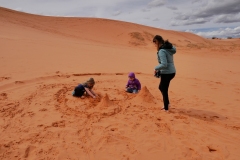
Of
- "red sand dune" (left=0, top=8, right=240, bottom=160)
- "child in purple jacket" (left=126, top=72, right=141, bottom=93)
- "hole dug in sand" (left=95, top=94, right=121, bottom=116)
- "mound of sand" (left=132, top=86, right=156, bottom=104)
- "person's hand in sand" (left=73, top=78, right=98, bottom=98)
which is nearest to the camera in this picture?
"red sand dune" (left=0, top=8, right=240, bottom=160)

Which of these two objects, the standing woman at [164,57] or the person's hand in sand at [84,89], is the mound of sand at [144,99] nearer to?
the standing woman at [164,57]

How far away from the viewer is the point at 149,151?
3.55 m

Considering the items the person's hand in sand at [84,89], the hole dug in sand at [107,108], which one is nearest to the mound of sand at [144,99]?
the hole dug in sand at [107,108]

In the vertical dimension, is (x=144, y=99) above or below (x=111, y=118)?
above

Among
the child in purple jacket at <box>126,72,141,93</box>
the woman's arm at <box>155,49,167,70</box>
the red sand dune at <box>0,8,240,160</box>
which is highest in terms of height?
the woman's arm at <box>155,49,167,70</box>

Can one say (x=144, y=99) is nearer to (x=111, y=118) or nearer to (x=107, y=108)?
(x=107, y=108)

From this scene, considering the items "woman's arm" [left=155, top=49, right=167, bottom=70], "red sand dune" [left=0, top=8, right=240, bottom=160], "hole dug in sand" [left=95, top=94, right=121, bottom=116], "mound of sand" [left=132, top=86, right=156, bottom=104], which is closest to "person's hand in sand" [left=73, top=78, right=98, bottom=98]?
"red sand dune" [left=0, top=8, right=240, bottom=160]

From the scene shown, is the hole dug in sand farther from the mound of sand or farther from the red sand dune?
the mound of sand

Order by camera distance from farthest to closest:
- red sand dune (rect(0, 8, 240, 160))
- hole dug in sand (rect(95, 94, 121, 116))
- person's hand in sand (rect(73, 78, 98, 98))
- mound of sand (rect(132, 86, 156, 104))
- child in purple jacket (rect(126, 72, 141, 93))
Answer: child in purple jacket (rect(126, 72, 141, 93)), person's hand in sand (rect(73, 78, 98, 98)), mound of sand (rect(132, 86, 156, 104)), hole dug in sand (rect(95, 94, 121, 116)), red sand dune (rect(0, 8, 240, 160))

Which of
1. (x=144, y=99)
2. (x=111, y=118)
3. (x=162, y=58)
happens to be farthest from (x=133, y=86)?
(x=162, y=58)

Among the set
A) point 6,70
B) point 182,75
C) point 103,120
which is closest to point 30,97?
point 103,120

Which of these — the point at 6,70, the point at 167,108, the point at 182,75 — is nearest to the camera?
the point at 167,108

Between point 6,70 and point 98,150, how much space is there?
20.9 ft

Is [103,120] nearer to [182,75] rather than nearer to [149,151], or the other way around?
[149,151]
